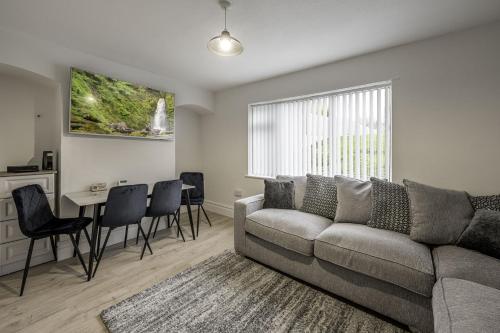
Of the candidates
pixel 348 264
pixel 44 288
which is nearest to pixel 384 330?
pixel 348 264

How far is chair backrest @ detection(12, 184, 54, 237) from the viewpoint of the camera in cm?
189

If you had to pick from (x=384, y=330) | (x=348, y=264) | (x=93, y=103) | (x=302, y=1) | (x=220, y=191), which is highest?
(x=302, y=1)

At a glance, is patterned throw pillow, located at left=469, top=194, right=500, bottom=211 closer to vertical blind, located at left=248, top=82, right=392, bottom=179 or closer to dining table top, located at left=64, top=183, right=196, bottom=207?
vertical blind, located at left=248, top=82, right=392, bottom=179

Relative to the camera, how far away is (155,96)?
326 cm

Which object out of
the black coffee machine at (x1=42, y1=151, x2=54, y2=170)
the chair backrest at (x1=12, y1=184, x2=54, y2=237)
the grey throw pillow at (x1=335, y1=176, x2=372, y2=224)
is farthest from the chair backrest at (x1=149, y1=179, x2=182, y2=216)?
the grey throw pillow at (x1=335, y1=176, x2=372, y2=224)

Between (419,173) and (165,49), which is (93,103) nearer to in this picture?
(165,49)

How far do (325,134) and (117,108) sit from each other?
9.61 ft

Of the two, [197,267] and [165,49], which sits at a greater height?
[165,49]

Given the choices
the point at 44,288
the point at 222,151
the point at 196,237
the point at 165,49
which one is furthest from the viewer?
the point at 222,151

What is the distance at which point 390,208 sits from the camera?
6.57ft

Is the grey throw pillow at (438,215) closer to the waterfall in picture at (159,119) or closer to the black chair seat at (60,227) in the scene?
the black chair seat at (60,227)

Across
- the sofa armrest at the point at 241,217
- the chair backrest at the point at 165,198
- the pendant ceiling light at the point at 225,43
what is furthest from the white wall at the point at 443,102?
the chair backrest at the point at 165,198

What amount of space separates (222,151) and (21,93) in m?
2.88

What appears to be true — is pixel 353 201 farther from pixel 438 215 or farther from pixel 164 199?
pixel 164 199
